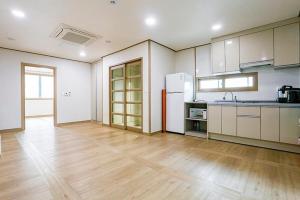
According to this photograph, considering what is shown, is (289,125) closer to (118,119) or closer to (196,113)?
(196,113)

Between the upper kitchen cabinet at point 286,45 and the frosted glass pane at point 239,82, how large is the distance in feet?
2.28

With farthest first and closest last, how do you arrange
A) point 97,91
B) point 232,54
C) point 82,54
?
point 97,91 → point 82,54 → point 232,54

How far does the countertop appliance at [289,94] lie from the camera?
9.64 feet

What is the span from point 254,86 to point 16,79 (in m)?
7.00

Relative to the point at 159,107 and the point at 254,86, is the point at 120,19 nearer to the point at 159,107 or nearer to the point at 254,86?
the point at 159,107

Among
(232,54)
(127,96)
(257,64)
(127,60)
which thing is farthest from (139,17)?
(257,64)

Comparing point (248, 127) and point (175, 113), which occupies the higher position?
point (175, 113)

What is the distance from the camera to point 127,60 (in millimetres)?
4754

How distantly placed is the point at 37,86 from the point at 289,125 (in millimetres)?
11206

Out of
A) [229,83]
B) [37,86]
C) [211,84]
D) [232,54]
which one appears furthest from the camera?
[37,86]

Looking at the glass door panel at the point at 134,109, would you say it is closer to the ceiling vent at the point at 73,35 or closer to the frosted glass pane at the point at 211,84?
the frosted glass pane at the point at 211,84

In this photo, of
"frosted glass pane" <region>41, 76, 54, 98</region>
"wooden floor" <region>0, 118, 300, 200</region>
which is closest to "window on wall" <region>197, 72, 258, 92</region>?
"wooden floor" <region>0, 118, 300, 200</region>

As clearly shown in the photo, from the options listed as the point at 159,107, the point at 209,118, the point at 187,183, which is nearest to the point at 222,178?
the point at 187,183

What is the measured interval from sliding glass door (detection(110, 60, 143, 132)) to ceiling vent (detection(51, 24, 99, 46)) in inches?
53.9
